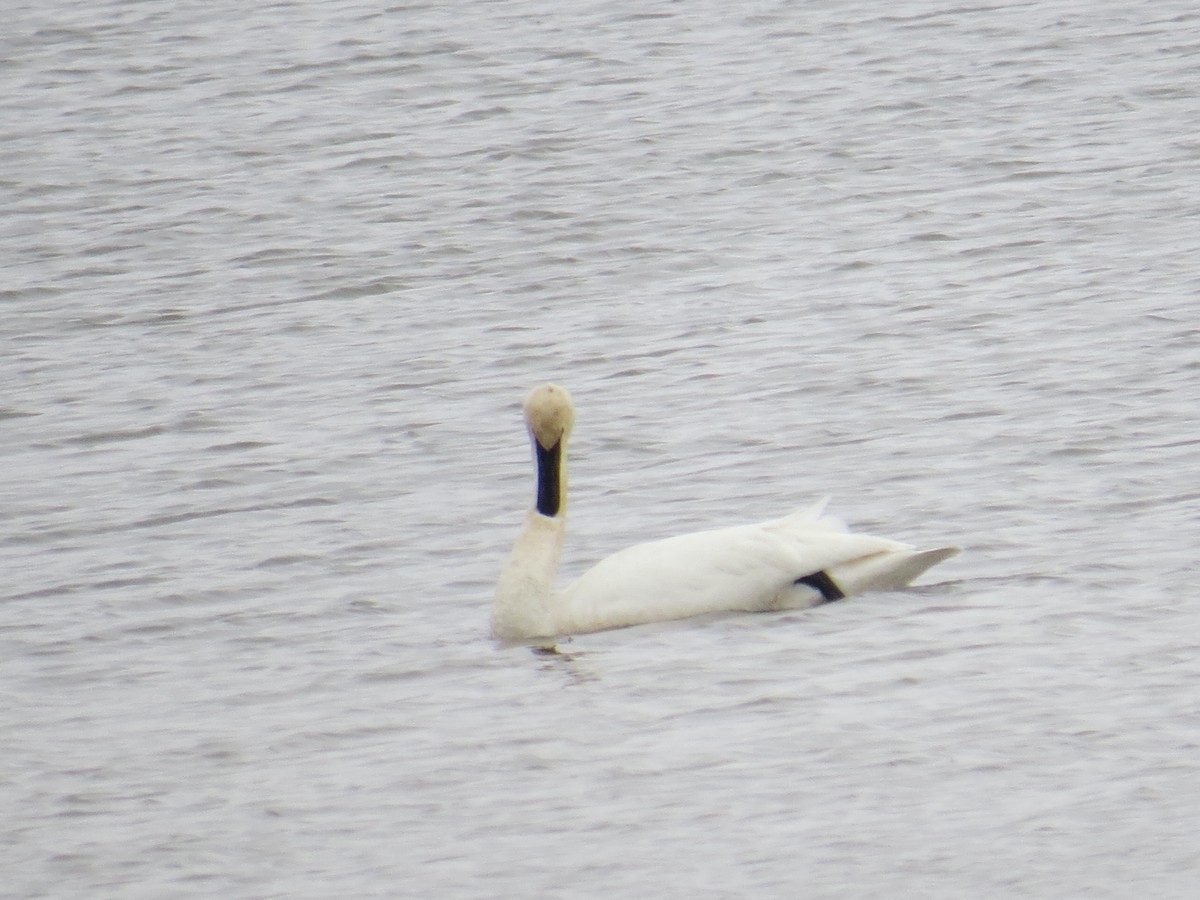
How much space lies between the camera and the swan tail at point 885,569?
29.9 feet

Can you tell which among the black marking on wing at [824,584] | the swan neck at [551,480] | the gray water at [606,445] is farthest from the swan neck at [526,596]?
the black marking on wing at [824,584]

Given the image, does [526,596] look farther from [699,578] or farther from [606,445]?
[606,445]

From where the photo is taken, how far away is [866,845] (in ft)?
21.8

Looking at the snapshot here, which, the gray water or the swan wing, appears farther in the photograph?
the swan wing

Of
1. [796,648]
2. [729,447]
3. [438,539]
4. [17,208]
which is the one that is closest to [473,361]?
[729,447]

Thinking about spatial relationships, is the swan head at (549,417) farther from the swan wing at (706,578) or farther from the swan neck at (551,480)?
the swan wing at (706,578)

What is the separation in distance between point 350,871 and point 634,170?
12423mm

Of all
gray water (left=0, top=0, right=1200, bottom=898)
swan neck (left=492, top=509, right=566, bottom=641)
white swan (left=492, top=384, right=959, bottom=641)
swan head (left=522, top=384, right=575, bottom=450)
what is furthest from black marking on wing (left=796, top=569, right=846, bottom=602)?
swan head (left=522, top=384, right=575, bottom=450)

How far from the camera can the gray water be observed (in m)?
7.06

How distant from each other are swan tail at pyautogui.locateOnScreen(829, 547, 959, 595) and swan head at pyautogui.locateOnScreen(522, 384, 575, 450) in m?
1.20

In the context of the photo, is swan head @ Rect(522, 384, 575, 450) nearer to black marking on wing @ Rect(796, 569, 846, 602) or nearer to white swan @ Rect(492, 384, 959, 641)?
white swan @ Rect(492, 384, 959, 641)

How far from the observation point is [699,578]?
9.25m

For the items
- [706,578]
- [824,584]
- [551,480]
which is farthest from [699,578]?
[551,480]

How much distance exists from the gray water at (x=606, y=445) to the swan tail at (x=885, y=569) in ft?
0.25
